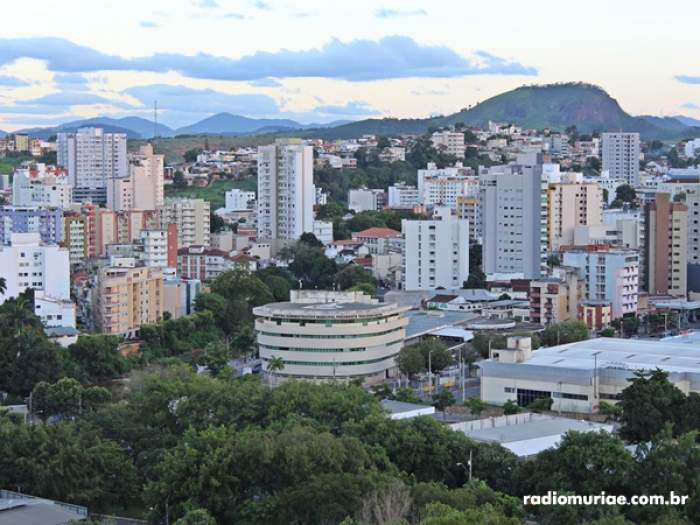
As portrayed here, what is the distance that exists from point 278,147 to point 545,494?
91.8 feet

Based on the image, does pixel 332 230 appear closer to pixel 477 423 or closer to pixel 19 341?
pixel 19 341

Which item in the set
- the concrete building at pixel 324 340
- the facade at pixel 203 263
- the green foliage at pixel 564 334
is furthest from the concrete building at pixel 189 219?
the concrete building at pixel 324 340

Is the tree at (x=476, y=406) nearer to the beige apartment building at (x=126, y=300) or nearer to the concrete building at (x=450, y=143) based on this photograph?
the beige apartment building at (x=126, y=300)

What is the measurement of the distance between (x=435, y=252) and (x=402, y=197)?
56.2ft

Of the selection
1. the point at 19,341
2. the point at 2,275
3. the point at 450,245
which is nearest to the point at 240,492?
the point at 19,341

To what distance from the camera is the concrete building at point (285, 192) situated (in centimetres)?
4031

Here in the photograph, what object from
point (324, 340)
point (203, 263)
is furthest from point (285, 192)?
point (324, 340)

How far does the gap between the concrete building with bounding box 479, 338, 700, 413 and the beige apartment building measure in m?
8.77

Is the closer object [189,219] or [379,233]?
[189,219]

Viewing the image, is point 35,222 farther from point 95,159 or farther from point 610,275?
point 95,159

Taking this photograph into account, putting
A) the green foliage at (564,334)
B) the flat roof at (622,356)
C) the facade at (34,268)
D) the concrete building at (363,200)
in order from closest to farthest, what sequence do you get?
the flat roof at (622,356) → the green foliage at (564,334) → the facade at (34,268) → the concrete building at (363,200)

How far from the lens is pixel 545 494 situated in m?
13.8

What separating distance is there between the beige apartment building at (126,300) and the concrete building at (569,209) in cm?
1100

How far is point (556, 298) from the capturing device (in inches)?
1158
